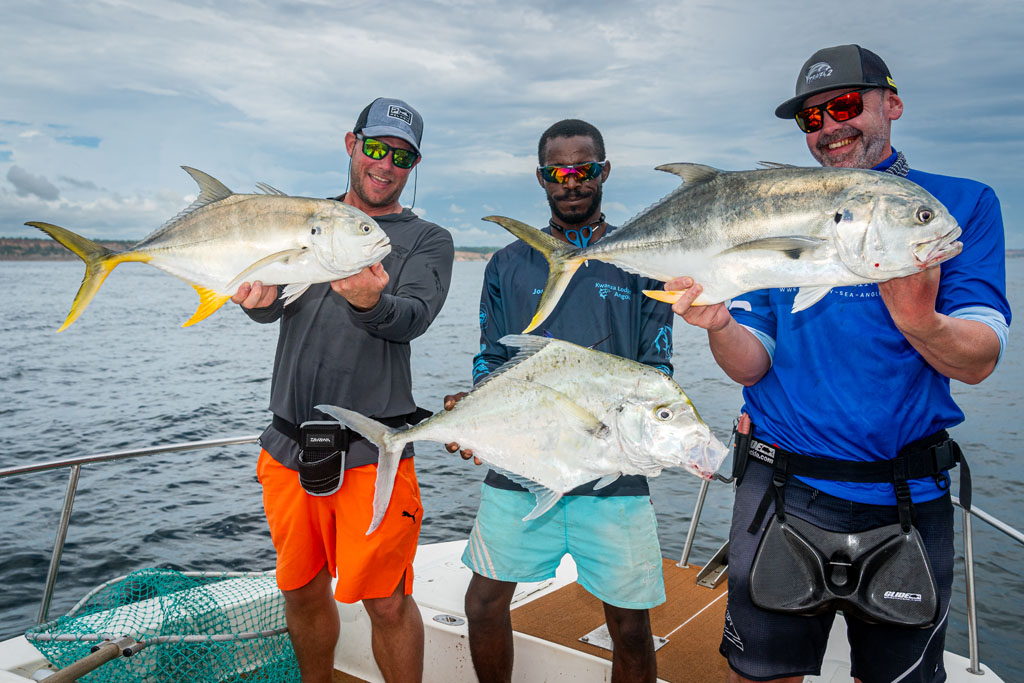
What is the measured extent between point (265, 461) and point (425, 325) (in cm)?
97

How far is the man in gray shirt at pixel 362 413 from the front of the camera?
2920mm

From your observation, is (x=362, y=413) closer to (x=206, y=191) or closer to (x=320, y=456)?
(x=320, y=456)

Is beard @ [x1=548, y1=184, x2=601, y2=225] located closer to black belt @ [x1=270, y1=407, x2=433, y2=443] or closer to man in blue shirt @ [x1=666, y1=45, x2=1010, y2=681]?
man in blue shirt @ [x1=666, y1=45, x2=1010, y2=681]

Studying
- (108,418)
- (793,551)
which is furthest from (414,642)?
(108,418)

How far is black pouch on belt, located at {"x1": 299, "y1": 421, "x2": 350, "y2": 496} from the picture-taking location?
9.35 feet

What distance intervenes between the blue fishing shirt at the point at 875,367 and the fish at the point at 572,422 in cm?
63

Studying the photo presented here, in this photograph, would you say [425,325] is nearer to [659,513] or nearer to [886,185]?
[886,185]

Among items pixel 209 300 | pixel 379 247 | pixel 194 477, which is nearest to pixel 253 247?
pixel 209 300

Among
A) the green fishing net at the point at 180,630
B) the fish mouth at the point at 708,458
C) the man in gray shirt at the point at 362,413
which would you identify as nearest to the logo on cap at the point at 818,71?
the fish mouth at the point at 708,458

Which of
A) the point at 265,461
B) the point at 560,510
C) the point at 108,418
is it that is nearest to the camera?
the point at 560,510

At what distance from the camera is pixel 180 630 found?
354 centimetres

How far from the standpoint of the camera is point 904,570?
217cm

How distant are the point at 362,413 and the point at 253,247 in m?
1.02

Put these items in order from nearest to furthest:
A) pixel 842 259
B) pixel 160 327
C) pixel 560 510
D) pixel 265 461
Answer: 1. pixel 842 259
2. pixel 560 510
3. pixel 265 461
4. pixel 160 327
